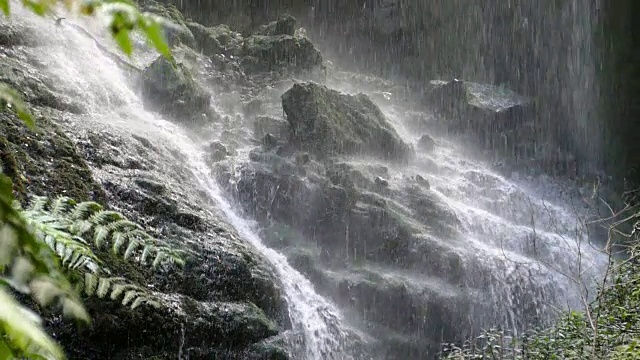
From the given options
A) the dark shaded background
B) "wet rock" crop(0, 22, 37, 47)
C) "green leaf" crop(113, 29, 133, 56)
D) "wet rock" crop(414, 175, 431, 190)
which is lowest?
"wet rock" crop(0, 22, 37, 47)

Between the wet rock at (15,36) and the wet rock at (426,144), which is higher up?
the wet rock at (426,144)

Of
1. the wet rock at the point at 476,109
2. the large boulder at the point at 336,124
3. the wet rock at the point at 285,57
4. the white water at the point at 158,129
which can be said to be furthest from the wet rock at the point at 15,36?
the wet rock at the point at 476,109

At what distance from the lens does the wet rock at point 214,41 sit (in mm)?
16812

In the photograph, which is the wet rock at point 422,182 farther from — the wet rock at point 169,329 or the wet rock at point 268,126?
the wet rock at point 169,329

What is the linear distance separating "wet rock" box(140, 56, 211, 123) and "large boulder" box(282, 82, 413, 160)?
2.26 metres

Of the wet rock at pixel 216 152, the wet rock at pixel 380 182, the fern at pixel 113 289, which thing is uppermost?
the fern at pixel 113 289

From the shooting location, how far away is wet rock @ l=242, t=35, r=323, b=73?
672 inches

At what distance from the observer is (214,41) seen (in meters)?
17.1

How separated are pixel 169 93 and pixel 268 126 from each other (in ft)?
8.14

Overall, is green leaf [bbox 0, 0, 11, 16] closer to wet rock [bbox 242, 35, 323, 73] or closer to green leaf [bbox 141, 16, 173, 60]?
green leaf [bbox 141, 16, 173, 60]

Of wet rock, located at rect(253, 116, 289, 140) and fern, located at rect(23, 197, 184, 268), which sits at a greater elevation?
fern, located at rect(23, 197, 184, 268)

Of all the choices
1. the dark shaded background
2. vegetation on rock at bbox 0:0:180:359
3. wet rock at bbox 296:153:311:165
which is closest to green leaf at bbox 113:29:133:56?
vegetation on rock at bbox 0:0:180:359

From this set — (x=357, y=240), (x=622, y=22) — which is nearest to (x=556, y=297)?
(x=357, y=240)

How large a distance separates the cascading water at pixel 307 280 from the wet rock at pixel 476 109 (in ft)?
16.0
